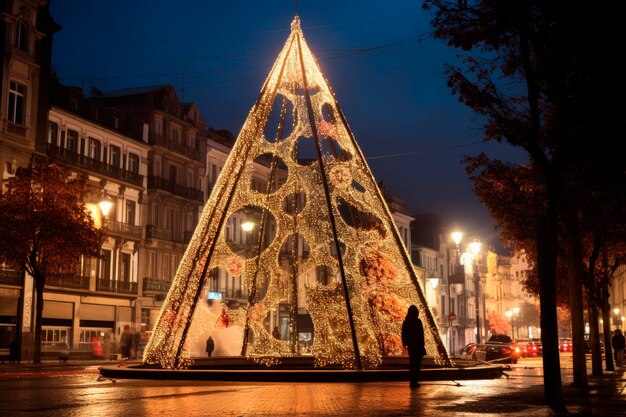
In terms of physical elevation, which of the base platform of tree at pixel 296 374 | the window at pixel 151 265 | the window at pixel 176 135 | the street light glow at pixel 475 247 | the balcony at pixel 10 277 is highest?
the window at pixel 176 135

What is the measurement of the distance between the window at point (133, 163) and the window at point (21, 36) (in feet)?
42.1

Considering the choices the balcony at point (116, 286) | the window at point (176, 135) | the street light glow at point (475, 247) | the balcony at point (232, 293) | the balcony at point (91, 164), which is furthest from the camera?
the balcony at point (232, 293)

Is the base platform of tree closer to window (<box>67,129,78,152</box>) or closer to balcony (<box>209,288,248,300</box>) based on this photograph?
window (<box>67,129,78,152</box>)

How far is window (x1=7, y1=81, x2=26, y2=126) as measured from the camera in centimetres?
4622

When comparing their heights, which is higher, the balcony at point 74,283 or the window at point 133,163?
the window at point 133,163

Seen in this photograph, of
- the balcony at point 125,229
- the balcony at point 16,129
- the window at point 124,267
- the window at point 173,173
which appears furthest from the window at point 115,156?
the balcony at point 16,129

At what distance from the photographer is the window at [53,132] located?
165 feet

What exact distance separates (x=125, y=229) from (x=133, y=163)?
15.5 ft

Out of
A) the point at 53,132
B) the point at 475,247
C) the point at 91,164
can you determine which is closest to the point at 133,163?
the point at 91,164

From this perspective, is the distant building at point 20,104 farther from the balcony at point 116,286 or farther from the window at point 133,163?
the window at point 133,163

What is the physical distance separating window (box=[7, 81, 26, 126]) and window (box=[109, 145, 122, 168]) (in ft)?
32.5

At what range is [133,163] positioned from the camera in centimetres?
5916

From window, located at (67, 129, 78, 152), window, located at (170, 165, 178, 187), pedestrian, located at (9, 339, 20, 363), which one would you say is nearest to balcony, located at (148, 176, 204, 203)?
window, located at (170, 165, 178, 187)

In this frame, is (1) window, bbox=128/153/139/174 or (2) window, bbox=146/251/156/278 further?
(2) window, bbox=146/251/156/278
